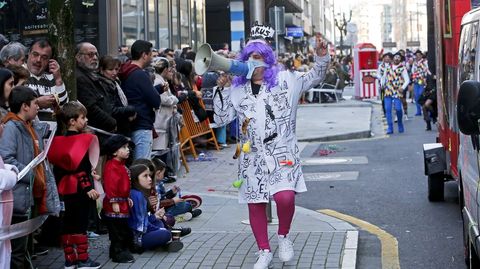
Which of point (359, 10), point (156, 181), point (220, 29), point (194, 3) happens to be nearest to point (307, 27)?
point (220, 29)

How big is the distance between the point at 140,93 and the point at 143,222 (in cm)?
243

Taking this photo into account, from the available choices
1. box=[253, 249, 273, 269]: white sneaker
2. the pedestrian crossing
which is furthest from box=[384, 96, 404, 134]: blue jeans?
box=[253, 249, 273, 269]: white sneaker

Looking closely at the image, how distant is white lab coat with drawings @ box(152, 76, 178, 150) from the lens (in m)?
12.1

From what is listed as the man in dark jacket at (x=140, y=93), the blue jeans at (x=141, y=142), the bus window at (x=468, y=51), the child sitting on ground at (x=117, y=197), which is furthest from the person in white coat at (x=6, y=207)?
the blue jeans at (x=141, y=142)

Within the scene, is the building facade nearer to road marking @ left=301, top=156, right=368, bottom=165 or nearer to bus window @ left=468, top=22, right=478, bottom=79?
road marking @ left=301, top=156, right=368, bottom=165

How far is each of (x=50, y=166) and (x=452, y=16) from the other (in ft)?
15.0

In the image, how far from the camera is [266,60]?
718 centimetres

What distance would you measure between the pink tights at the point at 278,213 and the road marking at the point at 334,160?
7974mm

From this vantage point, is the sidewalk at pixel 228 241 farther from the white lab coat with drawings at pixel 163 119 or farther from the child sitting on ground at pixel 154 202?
the white lab coat with drawings at pixel 163 119

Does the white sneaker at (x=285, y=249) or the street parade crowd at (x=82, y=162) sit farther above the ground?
the street parade crowd at (x=82, y=162)

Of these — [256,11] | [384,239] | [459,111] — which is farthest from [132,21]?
[459,111]

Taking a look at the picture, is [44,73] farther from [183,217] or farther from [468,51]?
[468,51]

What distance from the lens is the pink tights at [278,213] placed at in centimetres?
704

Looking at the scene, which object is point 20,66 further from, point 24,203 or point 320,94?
point 320,94
